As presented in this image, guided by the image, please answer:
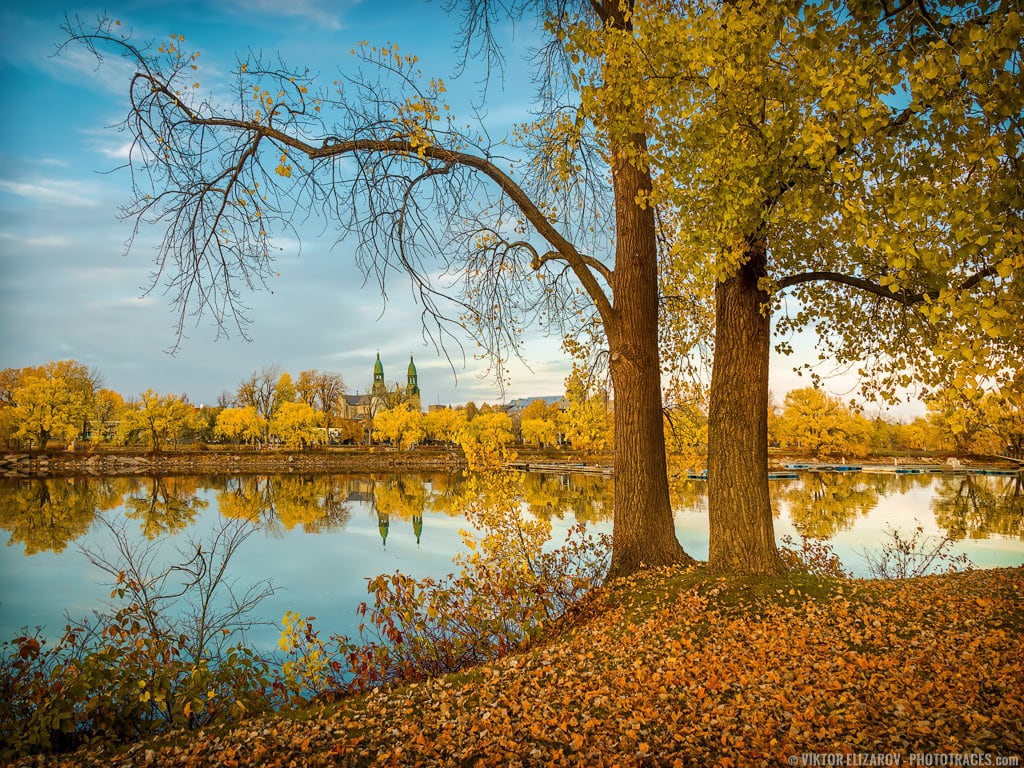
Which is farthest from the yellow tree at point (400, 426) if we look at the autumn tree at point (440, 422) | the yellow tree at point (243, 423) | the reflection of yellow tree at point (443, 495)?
the reflection of yellow tree at point (443, 495)

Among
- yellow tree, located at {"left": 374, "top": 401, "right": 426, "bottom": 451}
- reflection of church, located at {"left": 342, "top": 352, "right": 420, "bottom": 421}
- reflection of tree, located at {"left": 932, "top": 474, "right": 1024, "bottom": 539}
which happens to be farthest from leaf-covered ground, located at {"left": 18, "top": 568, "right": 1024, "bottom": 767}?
yellow tree, located at {"left": 374, "top": 401, "right": 426, "bottom": 451}

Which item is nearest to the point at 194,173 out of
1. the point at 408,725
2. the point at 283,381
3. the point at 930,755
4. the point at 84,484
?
the point at 408,725

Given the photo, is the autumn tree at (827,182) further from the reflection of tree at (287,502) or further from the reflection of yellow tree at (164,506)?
the reflection of yellow tree at (164,506)

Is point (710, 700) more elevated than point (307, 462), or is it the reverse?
point (710, 700)

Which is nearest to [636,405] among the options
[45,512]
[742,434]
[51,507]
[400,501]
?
[742,434]

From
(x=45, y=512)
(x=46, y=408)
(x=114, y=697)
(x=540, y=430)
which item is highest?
(x=46, y=408)

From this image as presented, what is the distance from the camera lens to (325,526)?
70.6 ft

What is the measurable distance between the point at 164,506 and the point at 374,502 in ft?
31.0

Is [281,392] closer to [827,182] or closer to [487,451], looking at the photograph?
[487,451]

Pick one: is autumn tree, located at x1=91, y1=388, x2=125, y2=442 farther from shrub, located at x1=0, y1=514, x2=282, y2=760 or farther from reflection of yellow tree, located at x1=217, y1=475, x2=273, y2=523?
shrub, located at x1=0, y1=514, x2=282, y2=760

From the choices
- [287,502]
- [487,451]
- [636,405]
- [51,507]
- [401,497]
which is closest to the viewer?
[636,405]

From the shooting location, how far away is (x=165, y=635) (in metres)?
5.38

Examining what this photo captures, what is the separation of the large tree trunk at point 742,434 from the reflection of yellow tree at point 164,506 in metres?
14.9

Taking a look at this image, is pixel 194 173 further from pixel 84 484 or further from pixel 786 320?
pixel 84 484
